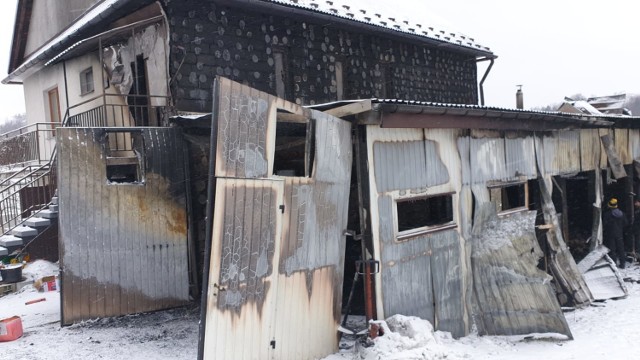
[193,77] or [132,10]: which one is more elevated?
[132,10]

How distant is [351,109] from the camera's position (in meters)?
5.84

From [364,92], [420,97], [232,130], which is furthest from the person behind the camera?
[420,97]

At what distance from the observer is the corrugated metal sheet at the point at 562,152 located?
9.52 meters

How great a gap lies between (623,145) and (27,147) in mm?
15967

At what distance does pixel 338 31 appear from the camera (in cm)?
1159

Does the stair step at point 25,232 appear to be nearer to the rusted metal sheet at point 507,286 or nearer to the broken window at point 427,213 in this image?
the broken window at point 427,213

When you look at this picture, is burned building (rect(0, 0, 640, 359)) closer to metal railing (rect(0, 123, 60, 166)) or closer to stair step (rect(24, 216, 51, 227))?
stair step (rect(24, 216, 51, 227))

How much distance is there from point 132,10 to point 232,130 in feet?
20.2

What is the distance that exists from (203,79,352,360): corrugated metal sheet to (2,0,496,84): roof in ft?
16.0

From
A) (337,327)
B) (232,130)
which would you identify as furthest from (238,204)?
(337,327)

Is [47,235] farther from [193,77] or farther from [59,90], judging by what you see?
[193,77]

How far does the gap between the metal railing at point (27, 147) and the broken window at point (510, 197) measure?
10966 mm

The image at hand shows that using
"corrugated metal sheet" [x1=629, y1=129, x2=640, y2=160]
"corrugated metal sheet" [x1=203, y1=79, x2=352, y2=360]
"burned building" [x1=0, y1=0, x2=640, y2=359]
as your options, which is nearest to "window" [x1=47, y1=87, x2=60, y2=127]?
"burned building" [x1=0, y1=0, x2=640, y2=359]

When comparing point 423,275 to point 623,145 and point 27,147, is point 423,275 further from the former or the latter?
point 27,147
